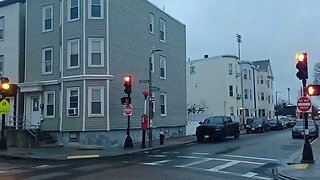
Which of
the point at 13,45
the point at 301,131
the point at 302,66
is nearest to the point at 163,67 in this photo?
the point at 13,45

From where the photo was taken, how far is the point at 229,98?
5881cm

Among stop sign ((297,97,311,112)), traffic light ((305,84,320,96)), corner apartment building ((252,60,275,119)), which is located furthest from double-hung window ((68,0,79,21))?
corner apartment building ((252,60,275,119))

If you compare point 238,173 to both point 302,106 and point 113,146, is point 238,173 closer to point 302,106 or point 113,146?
point 302,106

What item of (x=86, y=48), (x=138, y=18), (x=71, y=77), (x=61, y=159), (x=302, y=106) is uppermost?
(x=138, y=18)

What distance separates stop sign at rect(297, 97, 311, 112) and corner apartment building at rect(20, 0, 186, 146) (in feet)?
43.1

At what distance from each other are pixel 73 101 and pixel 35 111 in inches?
172

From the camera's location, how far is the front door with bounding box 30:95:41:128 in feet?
93.0

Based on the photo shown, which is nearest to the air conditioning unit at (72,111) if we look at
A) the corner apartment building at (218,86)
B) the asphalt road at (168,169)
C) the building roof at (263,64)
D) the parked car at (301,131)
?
the asphalt road at (168,169)

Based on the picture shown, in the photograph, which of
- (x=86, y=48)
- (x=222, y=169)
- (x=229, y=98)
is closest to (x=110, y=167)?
(x=222, y=169)

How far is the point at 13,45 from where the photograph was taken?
30.2 meters

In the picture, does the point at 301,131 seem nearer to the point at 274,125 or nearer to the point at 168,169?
the point at 274,125

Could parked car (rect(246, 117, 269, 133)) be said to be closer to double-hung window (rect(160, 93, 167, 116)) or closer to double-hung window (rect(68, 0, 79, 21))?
double-hung window (rect(160, 93, 167, 116))

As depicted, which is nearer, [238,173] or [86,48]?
[238,173]

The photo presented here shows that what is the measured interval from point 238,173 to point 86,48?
49.4 feet
